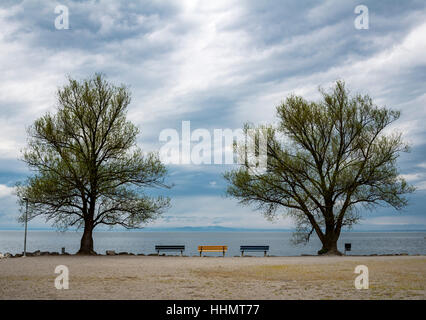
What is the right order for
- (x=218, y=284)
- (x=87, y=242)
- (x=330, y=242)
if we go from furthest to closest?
(x=330, y=242)
(x=87, y=242)
(x=218, y=284)

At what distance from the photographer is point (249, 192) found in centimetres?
3250

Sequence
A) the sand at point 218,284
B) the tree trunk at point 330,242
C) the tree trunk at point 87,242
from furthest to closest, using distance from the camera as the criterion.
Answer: the tree trunk at point 330,242 → the tree trunk at point 87,242 → the sand at point 218,284

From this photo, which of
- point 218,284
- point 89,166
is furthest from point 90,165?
point 218,284

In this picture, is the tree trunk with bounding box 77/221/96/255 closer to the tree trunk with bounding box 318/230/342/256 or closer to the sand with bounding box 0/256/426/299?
the sand with bounding box 0/256/426/299

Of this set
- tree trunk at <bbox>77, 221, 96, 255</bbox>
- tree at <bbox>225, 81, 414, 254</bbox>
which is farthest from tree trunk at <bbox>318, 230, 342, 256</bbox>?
tree trunk at <bbox>77, 221, 96, 255</bbox>

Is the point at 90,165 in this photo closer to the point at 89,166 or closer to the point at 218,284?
the point at 89,166

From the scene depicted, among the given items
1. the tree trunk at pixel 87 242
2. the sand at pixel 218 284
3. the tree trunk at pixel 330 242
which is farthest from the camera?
the tree trunk at pixel 330 242

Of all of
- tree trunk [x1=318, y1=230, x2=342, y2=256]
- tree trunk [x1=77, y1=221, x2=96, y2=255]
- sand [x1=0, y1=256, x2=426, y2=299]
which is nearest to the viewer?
sand [x1=0, y1=256, x2=426, y2=299]

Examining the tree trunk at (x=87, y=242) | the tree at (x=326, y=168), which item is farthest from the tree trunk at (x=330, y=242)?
the tree trunk at (x=87, y=242)

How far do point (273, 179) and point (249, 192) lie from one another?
2.05 m

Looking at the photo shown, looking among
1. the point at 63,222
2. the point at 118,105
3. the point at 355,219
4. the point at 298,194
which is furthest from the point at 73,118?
the point at 355,219

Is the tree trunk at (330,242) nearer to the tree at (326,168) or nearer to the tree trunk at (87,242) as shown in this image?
the tree at (326,168)

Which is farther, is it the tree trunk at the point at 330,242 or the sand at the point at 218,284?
the tree trunk at the point at 330,242
